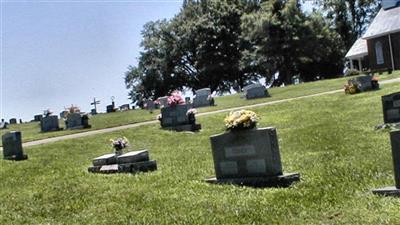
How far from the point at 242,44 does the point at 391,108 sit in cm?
5883

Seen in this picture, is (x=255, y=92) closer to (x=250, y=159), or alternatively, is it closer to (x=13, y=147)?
(x=13, y=147)

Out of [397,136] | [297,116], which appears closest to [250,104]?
[297,116]

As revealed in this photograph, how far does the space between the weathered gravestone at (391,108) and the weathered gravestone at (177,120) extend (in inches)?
342

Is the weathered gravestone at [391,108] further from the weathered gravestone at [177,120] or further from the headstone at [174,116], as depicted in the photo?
the headstone at [174,116]

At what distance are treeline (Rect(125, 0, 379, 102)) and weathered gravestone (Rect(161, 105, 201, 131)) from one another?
4184cm

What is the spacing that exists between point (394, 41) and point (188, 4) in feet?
118

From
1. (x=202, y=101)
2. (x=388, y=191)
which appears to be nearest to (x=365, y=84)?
(x=202, y=101)

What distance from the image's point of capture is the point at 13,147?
18562mm

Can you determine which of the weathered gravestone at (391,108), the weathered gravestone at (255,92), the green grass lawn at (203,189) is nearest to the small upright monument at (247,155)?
the green grass lawn at (203,189)

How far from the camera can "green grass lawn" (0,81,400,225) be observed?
26.6 ft

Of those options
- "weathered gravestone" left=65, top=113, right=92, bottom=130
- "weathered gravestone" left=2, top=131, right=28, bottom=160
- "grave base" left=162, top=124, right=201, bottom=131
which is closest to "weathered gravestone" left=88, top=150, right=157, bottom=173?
"weathered gravestone" left=2, top=131, right=28, bottom=160

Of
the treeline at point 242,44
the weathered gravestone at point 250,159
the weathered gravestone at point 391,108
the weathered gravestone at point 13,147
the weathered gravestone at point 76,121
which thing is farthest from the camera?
the treeline at point 242,44

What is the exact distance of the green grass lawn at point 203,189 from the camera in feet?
26.6

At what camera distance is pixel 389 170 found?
34.0 feet
